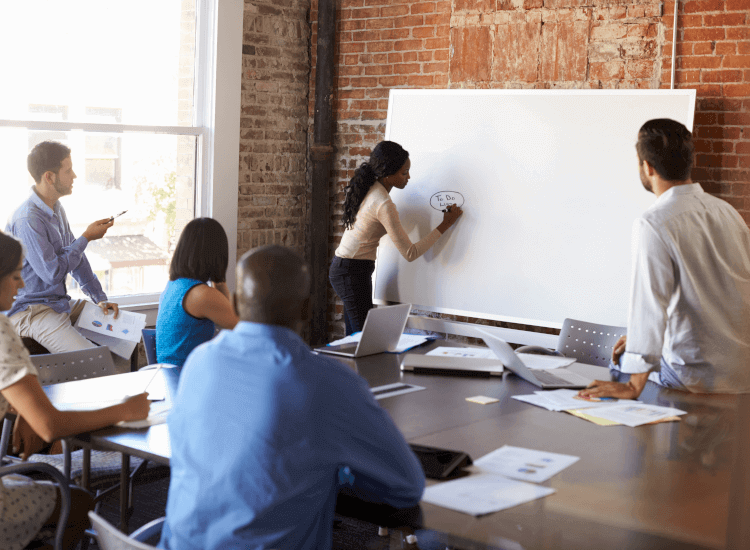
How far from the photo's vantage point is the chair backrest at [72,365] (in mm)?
3195

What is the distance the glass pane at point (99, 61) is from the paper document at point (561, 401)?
3660 millimetres

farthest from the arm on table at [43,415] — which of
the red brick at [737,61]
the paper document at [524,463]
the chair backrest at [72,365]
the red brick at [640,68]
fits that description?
the red brick at [737,61]

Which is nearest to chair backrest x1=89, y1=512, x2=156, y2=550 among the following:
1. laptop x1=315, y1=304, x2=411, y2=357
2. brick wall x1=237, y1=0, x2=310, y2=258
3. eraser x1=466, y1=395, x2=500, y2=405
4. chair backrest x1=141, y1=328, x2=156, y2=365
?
eraser x1=466, y1=395, x2=500, y2=405

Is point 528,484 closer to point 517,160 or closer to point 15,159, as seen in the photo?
point 517,160

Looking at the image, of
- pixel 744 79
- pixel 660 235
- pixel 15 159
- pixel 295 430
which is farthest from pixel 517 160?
pixel 295 430

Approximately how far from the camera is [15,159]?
4.81 metres

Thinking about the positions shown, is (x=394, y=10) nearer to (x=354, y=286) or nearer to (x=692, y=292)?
(x=354, y=286)

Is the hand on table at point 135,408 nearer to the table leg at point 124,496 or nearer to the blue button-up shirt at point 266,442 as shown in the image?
the table leg at point 124,496

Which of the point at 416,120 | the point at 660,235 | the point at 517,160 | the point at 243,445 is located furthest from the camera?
the point at 416,120

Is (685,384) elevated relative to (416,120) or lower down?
lower down

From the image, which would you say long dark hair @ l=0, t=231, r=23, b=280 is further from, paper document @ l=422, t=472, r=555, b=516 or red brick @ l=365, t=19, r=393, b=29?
red brick @ l=365, t=19, r=393, b=29

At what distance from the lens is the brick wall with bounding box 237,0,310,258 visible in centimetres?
608

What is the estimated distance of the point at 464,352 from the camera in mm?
3588

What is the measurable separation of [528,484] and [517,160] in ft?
11.3
